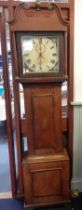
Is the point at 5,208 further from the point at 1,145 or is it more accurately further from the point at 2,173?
the point at 1,145

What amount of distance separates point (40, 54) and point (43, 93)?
11.2 inches

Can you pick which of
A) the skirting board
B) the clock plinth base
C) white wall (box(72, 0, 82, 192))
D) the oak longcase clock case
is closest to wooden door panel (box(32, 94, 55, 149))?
the oak longcase clock case

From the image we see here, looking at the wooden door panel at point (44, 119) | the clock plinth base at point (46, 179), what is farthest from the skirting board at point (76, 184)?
the wooden door panel at point (44, 119)

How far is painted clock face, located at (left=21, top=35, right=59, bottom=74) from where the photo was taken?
154 cm

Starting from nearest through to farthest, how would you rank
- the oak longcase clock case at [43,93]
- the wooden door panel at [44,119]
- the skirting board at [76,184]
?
the oak longcase clock case at [43,93] → the wooden door panel at [44,119] → the skirting board at [76,184]

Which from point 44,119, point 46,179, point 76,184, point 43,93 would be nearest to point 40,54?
point 43,93

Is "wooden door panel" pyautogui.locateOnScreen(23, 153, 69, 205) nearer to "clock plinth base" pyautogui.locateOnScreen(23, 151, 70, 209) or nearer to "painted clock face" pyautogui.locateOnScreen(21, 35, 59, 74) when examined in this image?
"clock plinth base" pyautogui.locateOnScreen(23, 151, 70, 209)

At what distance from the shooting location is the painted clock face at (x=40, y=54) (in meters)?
1.54

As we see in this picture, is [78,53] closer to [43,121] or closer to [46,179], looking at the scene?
[43,121]

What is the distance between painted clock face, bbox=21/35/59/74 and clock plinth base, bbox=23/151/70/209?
70cm

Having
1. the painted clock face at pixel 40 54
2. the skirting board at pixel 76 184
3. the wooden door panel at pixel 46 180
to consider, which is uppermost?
the painted clock face at pixel 40 54

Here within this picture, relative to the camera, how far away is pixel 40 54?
155cm

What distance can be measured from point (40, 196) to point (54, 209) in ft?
0.64

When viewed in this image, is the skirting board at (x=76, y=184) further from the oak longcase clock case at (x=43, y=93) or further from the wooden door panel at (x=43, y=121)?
the wooden door panel at (x=43, y=121)
